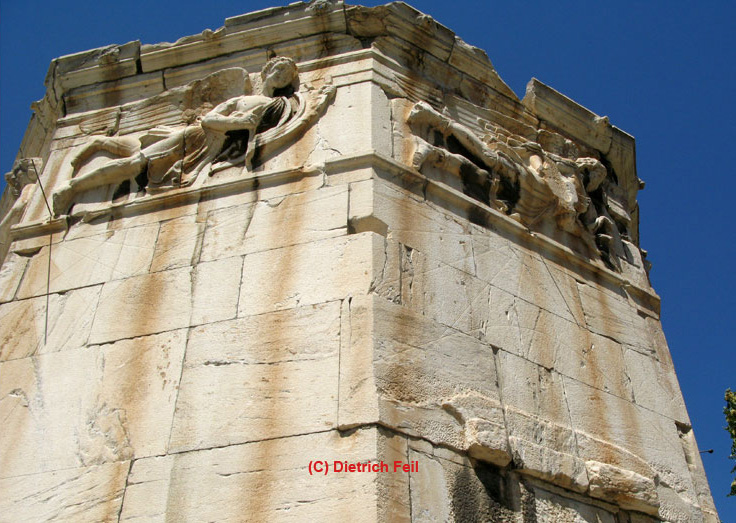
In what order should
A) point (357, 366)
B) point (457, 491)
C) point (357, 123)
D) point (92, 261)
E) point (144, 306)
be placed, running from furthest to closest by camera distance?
point (357, 123) → point (92, 261) → point (144, 306) → point (357, 366) → point (457, 491)

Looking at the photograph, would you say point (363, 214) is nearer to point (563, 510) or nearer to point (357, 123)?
point (357, 123)

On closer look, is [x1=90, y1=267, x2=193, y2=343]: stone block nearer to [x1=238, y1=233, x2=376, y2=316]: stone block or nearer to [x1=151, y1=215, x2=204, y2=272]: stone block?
[x1=151, y1=215, x2=204, y2=272]: stone block

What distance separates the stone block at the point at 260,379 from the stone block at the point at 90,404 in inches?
5.7

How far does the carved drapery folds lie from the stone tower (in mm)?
26

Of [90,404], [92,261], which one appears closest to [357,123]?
[92,261]

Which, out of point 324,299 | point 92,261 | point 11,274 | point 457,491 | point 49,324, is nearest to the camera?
point 457,491

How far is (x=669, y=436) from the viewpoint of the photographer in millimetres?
5199

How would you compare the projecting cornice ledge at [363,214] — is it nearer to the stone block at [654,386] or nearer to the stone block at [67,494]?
the stone block at [654,386]

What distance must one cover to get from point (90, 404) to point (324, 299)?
145cm

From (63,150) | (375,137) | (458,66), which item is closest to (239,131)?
(375,137)

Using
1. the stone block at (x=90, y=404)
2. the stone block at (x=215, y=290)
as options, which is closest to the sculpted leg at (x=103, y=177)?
the stone block at (x=215, y=290)

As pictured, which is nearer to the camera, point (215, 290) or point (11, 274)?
point (215, 290)

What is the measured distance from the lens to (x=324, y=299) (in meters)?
4.38

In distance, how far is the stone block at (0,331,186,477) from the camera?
4156 millimetres
